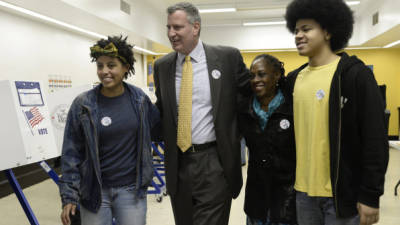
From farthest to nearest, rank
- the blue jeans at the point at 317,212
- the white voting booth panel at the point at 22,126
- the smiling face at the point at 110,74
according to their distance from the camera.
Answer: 1. the white voting booth panel at the point at 22,126
2. the smiling face at the point at 110,74
3. the blue jeans at the point at 317,212

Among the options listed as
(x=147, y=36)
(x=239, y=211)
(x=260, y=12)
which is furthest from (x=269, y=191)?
(x=260, y=12)

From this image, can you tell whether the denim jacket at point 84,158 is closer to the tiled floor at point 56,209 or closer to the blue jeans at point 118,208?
the blue jeans at point 118,208

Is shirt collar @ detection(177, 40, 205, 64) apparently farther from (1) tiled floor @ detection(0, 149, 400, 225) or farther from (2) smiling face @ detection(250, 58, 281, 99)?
(1) tiled floor @ detection(0, 149, 400, 225)

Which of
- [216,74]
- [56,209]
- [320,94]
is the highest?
[216,74]

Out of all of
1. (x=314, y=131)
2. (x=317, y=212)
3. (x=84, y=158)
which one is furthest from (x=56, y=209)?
(x=314, y=131)

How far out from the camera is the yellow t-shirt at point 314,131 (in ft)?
5.19

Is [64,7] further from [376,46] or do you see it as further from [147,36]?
[376,46]

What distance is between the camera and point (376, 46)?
10180mm

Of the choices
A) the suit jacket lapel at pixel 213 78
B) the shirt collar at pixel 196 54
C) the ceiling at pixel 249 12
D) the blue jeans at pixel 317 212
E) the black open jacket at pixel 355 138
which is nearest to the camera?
the black open jacket at pixel 355 138

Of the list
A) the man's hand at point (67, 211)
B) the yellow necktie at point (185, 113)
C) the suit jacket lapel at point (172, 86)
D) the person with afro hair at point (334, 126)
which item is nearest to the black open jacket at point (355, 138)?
the person with afro hair at point (334, 126)

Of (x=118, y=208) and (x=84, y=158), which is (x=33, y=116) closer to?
(x=84, y=158)

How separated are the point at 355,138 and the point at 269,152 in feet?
1.52

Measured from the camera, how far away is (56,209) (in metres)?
4.34

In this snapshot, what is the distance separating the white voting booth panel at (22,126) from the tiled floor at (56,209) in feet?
4.93
